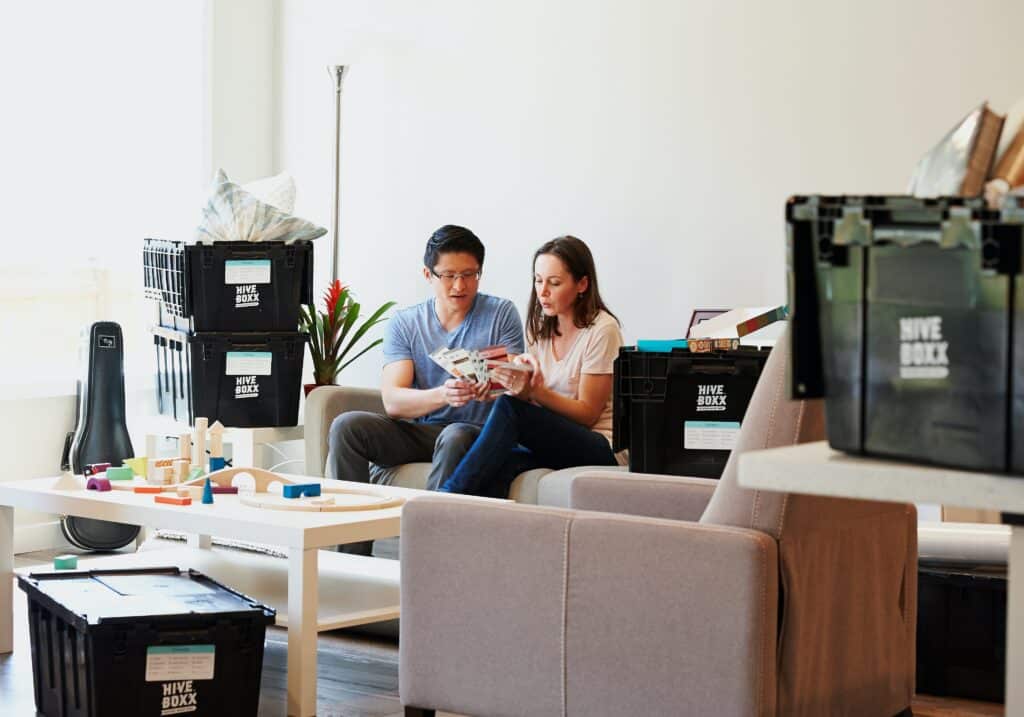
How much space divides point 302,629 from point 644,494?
2.61 feet

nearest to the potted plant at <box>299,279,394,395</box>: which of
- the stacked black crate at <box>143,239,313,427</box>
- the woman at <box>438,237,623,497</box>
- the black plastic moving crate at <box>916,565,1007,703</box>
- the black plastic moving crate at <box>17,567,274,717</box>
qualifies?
the stacked black crate at <box>143,239,313,427</box>

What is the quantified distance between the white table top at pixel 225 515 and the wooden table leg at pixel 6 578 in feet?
0.17

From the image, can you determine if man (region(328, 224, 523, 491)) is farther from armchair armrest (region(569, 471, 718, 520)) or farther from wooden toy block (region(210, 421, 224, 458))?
armchair armrest (region(569, 471, 718, 520))

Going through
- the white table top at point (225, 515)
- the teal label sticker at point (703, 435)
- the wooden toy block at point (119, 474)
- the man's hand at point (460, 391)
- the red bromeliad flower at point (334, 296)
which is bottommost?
the white table top at point (225, 515)

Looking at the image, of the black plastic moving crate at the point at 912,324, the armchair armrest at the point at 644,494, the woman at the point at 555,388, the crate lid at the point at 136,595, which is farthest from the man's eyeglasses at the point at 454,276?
the black plastic moving crate at the point at 912,324

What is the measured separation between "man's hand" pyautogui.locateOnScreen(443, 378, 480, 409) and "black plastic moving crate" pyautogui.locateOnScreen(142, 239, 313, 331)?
864mm

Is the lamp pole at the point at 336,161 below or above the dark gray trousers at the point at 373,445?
above

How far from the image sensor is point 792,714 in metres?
2.44

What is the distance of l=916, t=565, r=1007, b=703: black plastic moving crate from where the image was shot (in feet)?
11.1

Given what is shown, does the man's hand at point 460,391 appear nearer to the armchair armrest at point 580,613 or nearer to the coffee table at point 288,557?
the coffee table at point 288,557

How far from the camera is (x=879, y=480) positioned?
Result: 1387 mm

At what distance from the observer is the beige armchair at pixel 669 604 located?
2371 mm

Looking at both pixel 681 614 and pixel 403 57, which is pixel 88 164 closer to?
pixel 403 57

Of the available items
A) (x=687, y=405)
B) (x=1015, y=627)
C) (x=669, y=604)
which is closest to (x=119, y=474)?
(x=687, y=405)
